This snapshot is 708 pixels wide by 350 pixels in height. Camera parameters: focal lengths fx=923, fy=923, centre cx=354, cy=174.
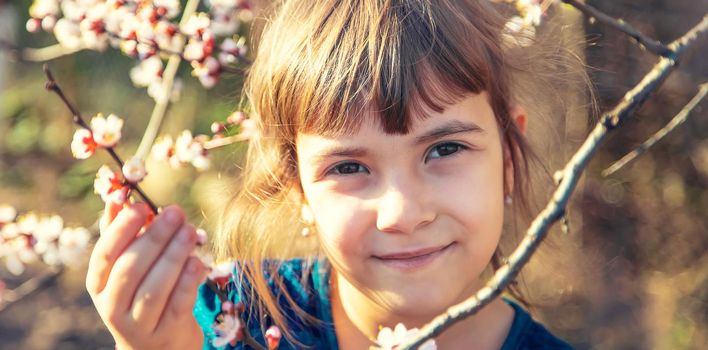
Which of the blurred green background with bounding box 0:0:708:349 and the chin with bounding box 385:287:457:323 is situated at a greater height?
the chin with bounding box 385:287:457:323

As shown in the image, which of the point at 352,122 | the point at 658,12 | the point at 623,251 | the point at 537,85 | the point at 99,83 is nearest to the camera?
the point at 352,122

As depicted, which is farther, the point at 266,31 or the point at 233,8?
the point at 233,8

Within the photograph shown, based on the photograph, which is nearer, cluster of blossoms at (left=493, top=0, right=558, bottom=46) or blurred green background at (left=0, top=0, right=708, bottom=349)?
cluster of blossoms at (left=493, top=0, right=558, bottom=46)

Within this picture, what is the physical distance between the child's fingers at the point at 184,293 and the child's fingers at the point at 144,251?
5 centimetres

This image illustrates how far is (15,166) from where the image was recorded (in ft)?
13.3

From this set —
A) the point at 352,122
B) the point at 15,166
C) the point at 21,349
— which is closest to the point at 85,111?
the point at 15,166

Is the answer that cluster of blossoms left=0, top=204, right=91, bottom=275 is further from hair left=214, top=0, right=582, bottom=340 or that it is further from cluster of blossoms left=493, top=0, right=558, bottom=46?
cluster of blossoms left=493, top=0, right=558, bottom=46

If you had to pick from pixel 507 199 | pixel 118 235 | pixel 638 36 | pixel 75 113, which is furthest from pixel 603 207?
pixel 75 113

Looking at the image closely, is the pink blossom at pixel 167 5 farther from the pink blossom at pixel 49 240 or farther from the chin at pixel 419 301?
the chin at pixel 419 301

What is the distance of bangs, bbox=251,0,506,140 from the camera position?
4.52 ft

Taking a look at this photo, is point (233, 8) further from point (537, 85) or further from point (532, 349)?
point (532, 349)

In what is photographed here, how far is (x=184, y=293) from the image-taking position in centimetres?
127

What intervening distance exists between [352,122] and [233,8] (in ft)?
2.04

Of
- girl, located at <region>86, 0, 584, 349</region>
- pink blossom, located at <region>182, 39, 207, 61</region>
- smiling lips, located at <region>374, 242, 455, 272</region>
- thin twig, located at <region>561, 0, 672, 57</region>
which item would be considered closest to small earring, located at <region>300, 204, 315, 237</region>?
girl, located at <region>86, 0, 584, 349</region>
